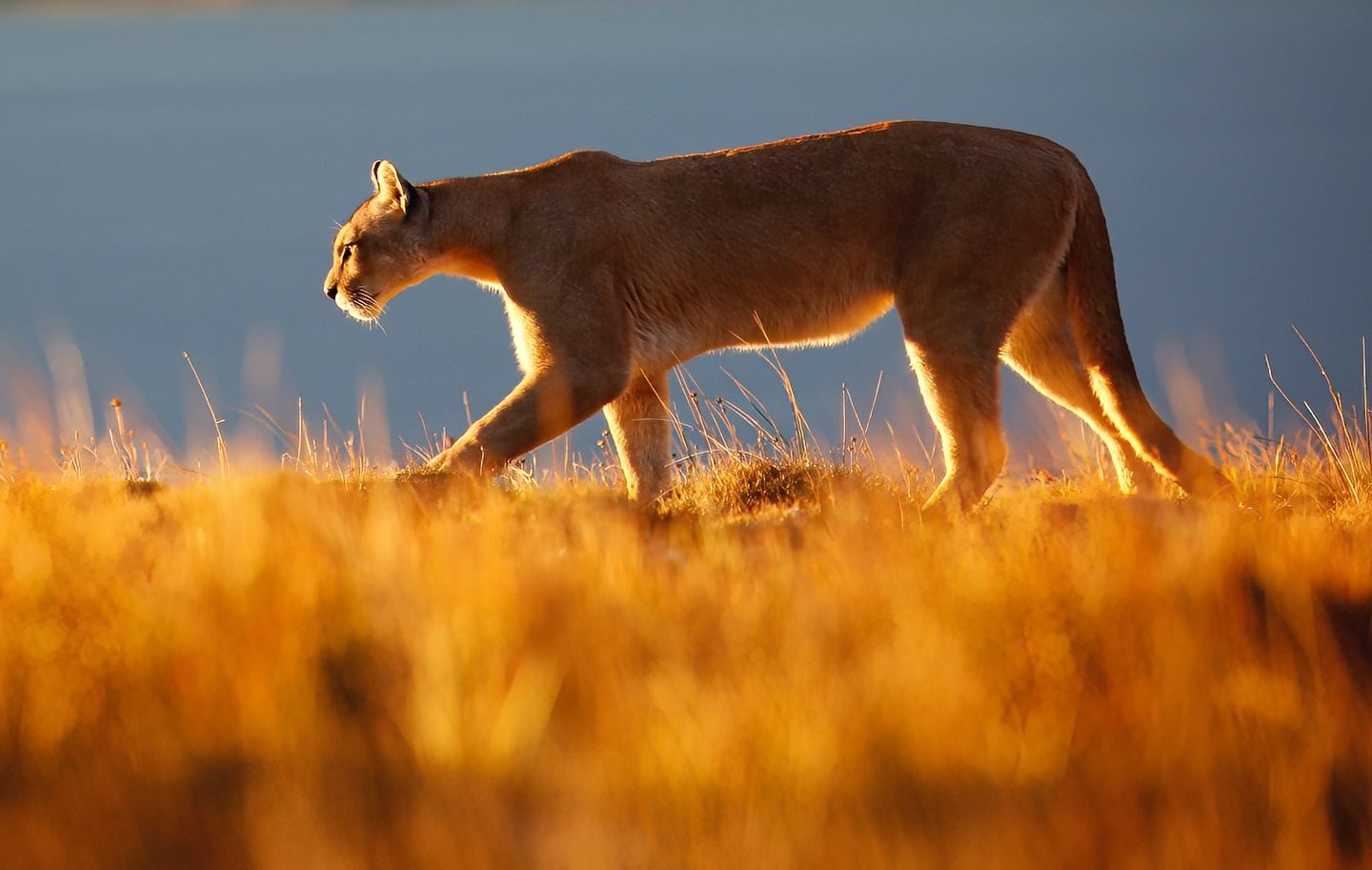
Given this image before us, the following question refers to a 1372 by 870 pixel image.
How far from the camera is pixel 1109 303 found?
7430 millimetres

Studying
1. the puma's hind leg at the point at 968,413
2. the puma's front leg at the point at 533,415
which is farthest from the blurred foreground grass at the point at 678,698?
the puma's hind leg at the point at 968,413

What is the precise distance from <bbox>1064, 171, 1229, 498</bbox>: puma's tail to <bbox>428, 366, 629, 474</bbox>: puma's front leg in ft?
7.88

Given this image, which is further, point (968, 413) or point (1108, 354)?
point (1108, 354)

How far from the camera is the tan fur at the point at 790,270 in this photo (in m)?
7.02

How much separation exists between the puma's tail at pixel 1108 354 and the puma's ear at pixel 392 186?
3.49 m

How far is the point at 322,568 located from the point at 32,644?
77 centimetres

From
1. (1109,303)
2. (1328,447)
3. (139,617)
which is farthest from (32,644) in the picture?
(1328,447)

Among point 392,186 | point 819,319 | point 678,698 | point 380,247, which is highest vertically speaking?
point 392,186

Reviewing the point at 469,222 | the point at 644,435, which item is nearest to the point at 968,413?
the point at 644,435

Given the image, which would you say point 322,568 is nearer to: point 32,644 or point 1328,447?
point 32,644

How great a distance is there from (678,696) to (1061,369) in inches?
189

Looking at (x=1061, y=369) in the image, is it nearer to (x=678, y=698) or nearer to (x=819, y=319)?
(x=819, y=319)

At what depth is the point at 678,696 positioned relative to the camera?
3.20 m

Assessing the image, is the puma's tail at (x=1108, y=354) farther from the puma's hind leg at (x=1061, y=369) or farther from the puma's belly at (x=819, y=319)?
the puma's belly at (x=819, y=319)
